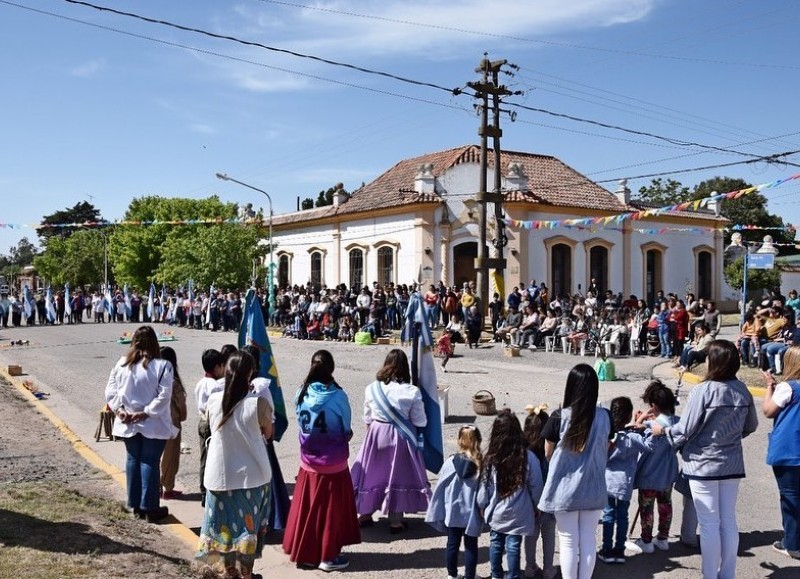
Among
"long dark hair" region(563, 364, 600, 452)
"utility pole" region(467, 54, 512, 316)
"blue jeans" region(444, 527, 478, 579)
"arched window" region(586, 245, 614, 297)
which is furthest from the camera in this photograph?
"arched window" region(586, 245, 614, 297)

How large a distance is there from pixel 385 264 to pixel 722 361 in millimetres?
29567

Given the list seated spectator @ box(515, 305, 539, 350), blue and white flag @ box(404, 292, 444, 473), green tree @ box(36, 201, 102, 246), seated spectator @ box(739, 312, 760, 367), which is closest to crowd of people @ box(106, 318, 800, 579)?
blue and white flag @ box(404, 292, 444, 473)

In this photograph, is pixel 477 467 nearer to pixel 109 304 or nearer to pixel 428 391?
pixel 428 391

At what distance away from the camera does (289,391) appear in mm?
14367

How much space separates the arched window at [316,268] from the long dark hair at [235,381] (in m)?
33.9

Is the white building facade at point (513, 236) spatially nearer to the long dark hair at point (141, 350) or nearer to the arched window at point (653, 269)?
the arched window at point (653, 269)

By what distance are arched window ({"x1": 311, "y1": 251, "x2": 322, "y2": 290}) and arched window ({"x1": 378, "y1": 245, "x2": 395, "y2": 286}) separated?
16.9ft

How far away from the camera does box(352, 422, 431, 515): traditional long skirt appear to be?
6301mm

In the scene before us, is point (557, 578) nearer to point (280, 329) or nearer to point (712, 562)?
point (712, 562)

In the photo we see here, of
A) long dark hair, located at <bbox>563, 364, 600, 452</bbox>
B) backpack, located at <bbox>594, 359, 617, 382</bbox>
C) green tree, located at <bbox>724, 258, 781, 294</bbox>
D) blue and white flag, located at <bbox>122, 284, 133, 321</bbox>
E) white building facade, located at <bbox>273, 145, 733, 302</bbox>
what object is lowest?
backpack, located at <bbox>594, 359, 617, 382</bbox>

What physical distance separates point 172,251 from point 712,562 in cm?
3820

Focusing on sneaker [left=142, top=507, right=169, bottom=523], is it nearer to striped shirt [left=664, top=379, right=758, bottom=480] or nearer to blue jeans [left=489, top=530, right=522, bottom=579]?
blue jeans [left=489, top=530, right=522, bottom=579]

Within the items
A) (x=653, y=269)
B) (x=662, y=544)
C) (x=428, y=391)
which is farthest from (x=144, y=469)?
(x=653, y=269)

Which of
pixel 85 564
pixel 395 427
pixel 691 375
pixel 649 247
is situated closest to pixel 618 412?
pixel 395 427
